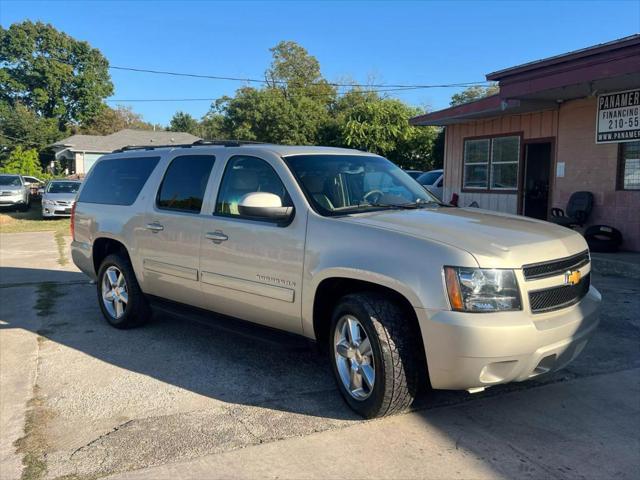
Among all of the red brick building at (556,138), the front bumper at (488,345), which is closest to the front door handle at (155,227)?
the front bumper at (488,345)

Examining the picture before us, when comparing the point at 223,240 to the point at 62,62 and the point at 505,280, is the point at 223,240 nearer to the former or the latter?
the point at 505,280

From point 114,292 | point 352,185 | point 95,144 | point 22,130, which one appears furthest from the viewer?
point 22,130

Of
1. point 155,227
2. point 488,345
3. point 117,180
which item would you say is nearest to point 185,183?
point 155,227

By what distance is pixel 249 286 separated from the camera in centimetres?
459

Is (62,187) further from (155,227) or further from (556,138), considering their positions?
(155,227)

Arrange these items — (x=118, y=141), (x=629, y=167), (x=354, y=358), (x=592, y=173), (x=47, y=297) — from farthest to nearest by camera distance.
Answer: (x=118, y=141), (x=592, y=173), (x=629, y=167), (x=47, y=297), (x=354, y=358)

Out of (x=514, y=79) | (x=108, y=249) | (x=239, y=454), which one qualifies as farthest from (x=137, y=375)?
(x=514, y=79)

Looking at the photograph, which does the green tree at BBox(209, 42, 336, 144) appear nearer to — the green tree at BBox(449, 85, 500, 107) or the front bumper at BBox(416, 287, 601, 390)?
the green tree at BBox(449, 85, 500, 107)

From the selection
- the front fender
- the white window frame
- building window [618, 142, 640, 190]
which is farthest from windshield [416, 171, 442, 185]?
the front fender

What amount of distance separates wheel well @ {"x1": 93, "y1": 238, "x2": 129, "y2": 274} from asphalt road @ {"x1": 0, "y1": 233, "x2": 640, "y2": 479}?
1.01m

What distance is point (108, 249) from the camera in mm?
6680

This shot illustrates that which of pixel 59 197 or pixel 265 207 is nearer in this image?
pixel 265 207

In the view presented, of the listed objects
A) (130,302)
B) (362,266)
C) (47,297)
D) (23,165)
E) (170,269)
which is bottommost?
(47,297)

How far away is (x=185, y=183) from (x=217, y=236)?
36.3 inches
